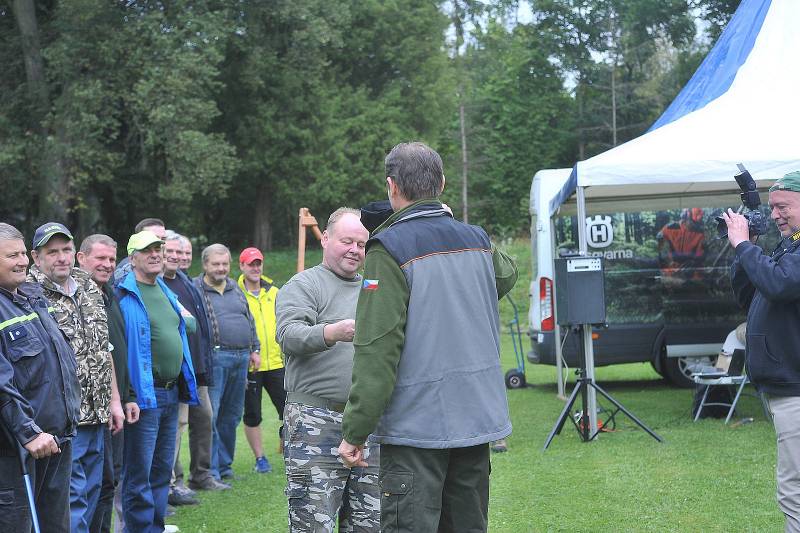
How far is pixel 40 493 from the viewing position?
462cm

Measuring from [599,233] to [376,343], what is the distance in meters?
10.2

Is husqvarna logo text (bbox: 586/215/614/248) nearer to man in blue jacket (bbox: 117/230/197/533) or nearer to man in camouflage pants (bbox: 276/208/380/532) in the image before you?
man in blue jacket (bbox: 117/230/197/533)

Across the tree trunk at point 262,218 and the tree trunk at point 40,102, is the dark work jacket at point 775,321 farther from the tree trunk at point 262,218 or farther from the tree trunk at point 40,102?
the tree trunk at point 262,218

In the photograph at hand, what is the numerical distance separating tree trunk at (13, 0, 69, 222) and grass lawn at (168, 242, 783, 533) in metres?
17.3

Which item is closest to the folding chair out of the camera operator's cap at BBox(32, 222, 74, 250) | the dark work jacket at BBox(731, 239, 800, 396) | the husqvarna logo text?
the husqvarna logo text

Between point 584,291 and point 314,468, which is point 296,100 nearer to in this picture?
point 584,291

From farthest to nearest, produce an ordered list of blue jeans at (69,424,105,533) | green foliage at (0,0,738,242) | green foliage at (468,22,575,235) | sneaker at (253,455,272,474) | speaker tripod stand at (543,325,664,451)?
green foliage at (468,22,575,235) < green foliage at (0,0,738,242) < speaker tripod stand at (543,325,664,451) < sneaker at (253,455,272,474) < blue jeans at (69,424,105,533)

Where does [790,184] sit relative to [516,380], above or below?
above

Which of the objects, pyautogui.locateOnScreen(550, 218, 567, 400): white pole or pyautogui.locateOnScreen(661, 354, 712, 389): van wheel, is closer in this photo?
pyautogui.locateOnScreen(550, 218, 567, 400): white pole

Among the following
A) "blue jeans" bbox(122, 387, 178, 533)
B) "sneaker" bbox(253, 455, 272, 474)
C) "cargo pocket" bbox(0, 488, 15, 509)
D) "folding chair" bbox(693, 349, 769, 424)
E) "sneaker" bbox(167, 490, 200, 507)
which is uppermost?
"cargo pocket" bbox(0, 488, 15, 509)

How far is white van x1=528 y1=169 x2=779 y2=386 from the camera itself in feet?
42.2

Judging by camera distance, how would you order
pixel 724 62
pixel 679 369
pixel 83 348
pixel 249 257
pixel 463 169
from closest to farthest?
pixel 83 348 < pixel 249 257 < pixel 724 62 < pixel 679 369 < pixel 463 169

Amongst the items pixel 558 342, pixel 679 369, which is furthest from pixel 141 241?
pixel 679 369

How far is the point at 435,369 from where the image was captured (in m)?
3.54
